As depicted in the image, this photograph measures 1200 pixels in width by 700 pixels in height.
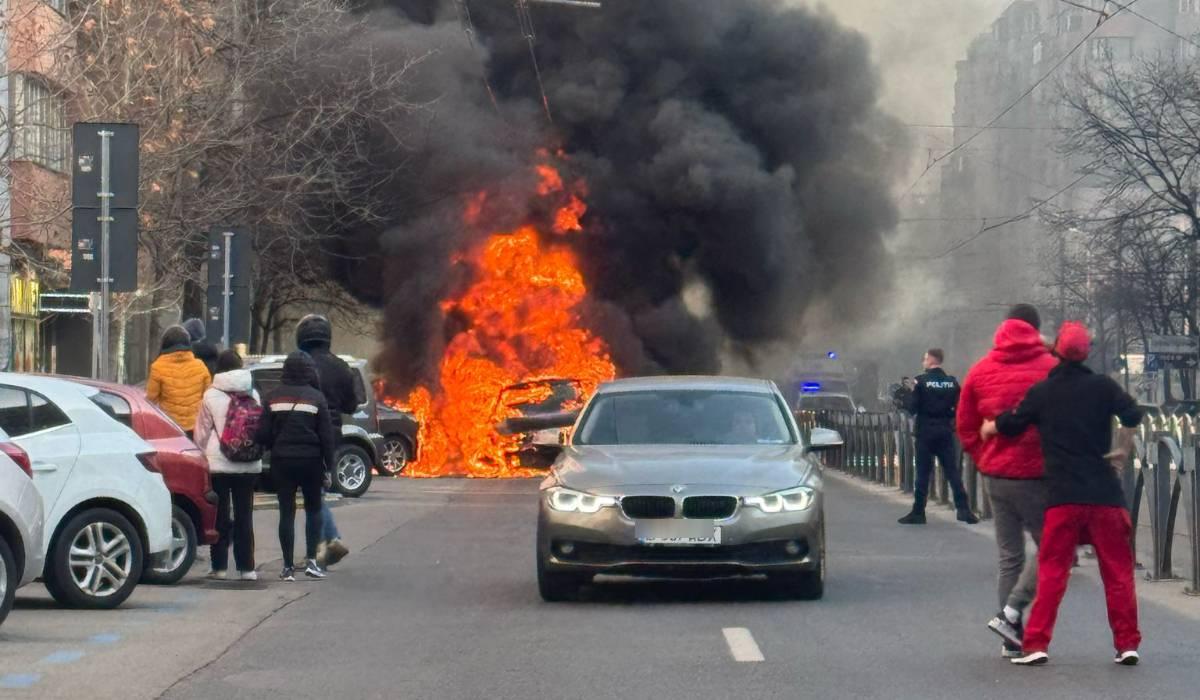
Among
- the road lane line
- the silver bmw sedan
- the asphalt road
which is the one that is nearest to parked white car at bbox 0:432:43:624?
the asphalt road

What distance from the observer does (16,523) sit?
31.2ft

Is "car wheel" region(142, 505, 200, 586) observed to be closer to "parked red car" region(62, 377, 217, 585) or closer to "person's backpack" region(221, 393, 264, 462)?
"parked red car" region(62, 377, 217, 585)

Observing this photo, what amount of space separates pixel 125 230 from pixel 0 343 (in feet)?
42.6

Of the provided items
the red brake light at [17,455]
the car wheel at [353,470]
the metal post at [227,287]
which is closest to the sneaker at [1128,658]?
the red brake light at [17,455]

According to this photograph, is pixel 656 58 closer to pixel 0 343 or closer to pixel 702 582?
pixel 0 343

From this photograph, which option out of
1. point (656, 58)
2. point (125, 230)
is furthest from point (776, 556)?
point (656, 58)

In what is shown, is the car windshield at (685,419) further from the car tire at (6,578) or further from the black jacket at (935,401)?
the black jacket at (935,401)

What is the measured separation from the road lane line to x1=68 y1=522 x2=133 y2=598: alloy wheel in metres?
3.87

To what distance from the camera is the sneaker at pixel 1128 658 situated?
8.28m

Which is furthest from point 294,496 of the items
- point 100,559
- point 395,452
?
point 395,452

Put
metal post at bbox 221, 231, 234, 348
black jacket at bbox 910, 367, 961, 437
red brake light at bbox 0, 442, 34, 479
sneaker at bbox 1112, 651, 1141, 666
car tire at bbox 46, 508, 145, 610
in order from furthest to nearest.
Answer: metal post at bbox 221, 231, 234, 348, black jacket at bbox 910, 367, 961, 437, car tire at bbox 46, 508, 145, 610, red brake light at bbox 0, 442, 34, 479, sneaker at bbox 1112, 651, 1141, 666

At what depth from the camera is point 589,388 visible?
2983 centimetres

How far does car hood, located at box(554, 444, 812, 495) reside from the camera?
1081 centimetres

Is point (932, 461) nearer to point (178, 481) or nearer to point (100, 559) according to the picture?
point (178, 481)
